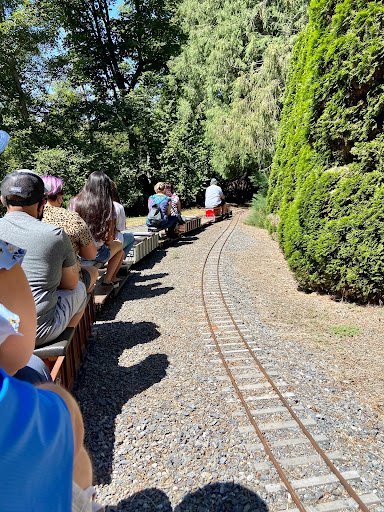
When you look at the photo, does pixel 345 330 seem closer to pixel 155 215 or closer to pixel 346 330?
pixel 346 330

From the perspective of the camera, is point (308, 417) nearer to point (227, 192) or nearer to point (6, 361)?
point (6, 361)

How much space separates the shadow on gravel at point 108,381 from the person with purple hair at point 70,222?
0.93 m

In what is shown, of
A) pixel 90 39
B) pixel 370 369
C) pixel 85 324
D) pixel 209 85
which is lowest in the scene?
pixel 370 369

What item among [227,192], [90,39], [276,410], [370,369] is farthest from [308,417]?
[227,192]

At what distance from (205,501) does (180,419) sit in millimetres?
849

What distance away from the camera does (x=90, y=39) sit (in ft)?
68.2

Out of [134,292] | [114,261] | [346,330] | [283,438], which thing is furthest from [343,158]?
[283,438]

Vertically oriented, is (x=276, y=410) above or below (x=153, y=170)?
below

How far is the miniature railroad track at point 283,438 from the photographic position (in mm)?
2410

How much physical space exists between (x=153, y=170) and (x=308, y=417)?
68.4ft

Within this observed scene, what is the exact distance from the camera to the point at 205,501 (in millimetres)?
2404

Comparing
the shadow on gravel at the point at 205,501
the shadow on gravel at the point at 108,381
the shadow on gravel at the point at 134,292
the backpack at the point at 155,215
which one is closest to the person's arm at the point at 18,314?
the shadow on gravel at the point at 205,501

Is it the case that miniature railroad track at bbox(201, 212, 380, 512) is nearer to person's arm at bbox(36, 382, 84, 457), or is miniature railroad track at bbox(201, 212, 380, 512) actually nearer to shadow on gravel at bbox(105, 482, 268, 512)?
shadow on gravel at bbox(105, 482, 268, 512)

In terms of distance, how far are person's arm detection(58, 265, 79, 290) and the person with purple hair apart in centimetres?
47
